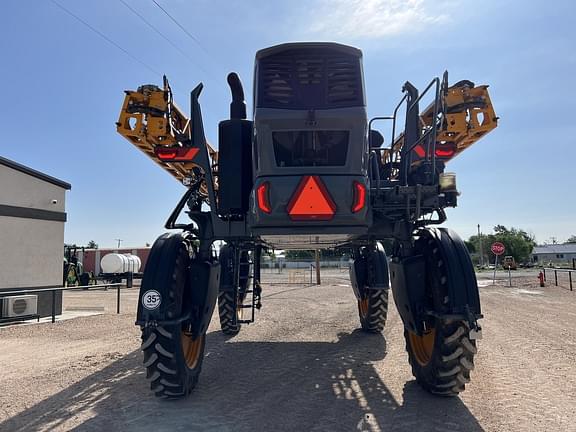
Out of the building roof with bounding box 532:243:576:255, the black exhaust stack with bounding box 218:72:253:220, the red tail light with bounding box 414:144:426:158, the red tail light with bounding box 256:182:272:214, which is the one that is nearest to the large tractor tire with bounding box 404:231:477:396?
the red tail light with bounding box 414:144:426:158

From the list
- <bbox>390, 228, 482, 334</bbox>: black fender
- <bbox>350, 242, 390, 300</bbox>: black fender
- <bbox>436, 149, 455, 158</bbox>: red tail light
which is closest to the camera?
<bbox>390, 228, 482, 334</bbox>: black fender

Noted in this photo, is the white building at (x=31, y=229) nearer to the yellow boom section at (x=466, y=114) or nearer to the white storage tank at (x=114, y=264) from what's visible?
the yellow boom section at (x=466, y=114)

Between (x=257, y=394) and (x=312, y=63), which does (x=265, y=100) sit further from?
(x=257, y=394)

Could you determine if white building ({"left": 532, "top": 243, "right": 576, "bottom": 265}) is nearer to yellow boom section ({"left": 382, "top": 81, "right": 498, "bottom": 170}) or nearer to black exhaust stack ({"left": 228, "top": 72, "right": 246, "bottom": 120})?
yellow boom section ({"left": 382, "top": 81, "right": 498, "bottom": 170})

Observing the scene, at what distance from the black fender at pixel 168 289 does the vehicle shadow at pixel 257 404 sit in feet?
2.77

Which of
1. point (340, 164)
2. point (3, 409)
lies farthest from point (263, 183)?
point (3, 409)

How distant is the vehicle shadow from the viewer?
3904 mm

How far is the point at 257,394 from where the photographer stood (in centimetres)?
476

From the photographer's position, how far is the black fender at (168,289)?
430cm

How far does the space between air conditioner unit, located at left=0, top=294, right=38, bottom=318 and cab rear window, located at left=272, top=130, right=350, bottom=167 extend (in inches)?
378

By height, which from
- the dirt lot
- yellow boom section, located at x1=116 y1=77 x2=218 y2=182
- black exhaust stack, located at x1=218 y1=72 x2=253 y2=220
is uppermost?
yellow boom section, located at x1=116 y1=77 x2=218 y2=182

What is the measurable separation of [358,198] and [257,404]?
7.52ft

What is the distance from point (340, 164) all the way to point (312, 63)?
3.49 feet

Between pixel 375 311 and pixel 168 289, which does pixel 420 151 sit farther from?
pixel 375 311
